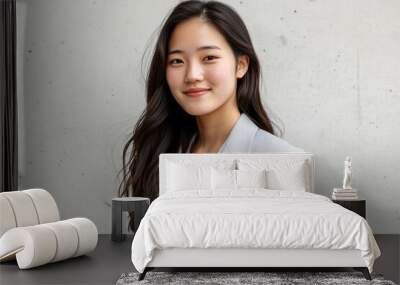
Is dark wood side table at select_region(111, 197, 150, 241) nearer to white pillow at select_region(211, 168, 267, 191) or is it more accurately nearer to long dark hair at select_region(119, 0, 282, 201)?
long dark hair at select_region(119, 0, 282, 201)

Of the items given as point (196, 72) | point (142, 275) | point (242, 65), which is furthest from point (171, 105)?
point (142, 275)

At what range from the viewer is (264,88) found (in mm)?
6480

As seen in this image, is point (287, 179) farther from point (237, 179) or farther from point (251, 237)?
point (251, 237)

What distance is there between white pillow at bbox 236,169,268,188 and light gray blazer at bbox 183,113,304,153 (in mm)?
608

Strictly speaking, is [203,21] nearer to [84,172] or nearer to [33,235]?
[84,172]

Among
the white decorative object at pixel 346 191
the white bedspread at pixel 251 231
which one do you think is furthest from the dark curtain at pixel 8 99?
the white decorative object at pixel 346 191

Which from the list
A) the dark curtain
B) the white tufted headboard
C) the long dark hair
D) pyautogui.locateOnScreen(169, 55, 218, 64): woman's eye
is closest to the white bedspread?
the white tufted headboard

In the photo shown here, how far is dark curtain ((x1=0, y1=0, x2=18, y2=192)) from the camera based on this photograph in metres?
6.18

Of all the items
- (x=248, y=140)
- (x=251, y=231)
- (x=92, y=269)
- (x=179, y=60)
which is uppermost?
(x=179, y=60)

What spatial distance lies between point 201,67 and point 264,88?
0.68 m

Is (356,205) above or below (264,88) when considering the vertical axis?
below

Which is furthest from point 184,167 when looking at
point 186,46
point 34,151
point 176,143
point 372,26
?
point 372,26

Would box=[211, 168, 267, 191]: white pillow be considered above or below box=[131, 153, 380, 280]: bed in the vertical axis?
above

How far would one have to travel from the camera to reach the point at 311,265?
4.41 m
